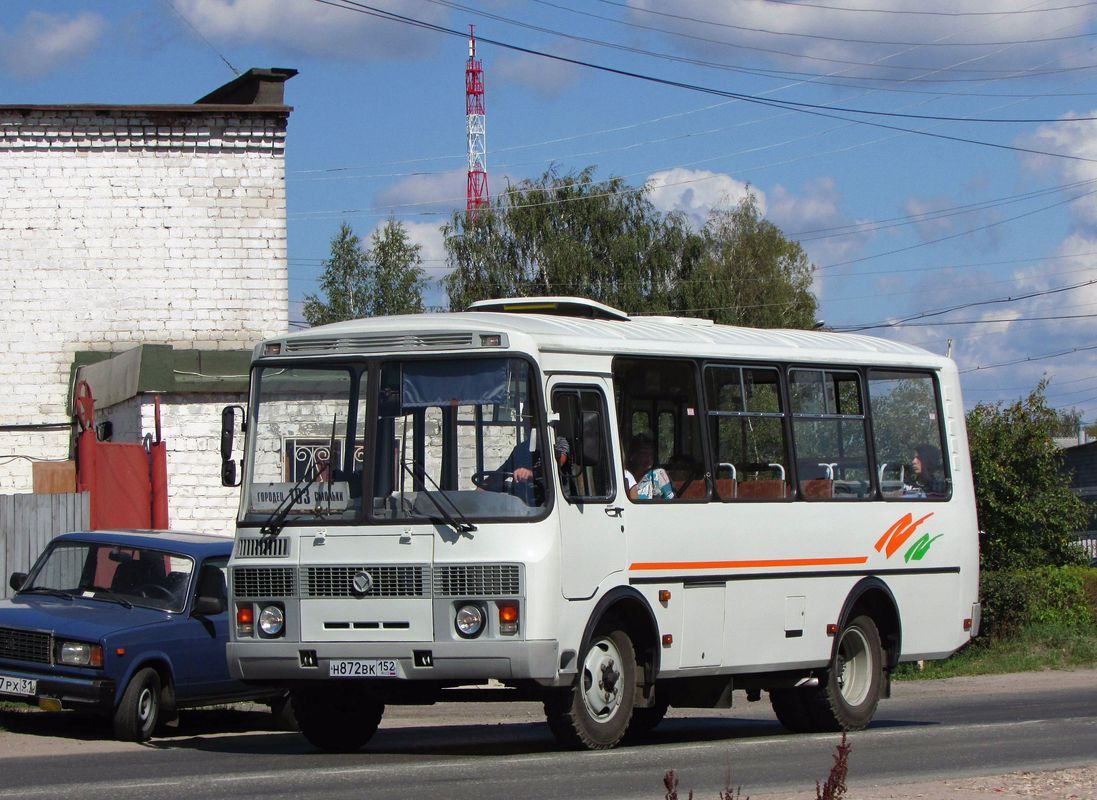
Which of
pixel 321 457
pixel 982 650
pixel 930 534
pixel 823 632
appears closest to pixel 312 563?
pixel 321 457

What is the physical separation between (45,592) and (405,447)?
489 centimetres

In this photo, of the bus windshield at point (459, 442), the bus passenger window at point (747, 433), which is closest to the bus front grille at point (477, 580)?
the bus windshield at point (459, 442)

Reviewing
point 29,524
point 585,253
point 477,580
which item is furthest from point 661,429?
point 585,253

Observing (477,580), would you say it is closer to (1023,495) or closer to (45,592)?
(45,592)

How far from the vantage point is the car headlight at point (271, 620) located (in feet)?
36.3

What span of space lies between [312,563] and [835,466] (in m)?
4.75

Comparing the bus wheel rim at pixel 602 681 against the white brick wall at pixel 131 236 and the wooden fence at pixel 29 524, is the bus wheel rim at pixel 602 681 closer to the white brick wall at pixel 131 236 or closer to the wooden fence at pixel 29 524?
the wooden fence at pixel 29 524

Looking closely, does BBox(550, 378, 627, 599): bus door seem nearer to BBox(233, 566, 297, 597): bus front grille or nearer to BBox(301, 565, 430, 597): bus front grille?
BBox(301, 565, 430, 597): bus front grille

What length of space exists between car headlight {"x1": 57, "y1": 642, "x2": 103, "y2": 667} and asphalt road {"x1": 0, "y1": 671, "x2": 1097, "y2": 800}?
630 mm

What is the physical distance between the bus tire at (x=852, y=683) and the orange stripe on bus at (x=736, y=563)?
1.77 ft

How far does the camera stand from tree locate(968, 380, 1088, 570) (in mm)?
30016

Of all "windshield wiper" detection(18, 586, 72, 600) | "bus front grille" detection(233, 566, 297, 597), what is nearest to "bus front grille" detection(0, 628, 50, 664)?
"windshield wiper" detection(18, 586, 72, 600)

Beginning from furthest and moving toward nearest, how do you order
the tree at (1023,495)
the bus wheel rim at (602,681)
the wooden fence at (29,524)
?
the tree at (1023,495) < the wooden fence at (29,524) < the bus wheel rim at (602,681)

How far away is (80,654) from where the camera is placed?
12.9m
